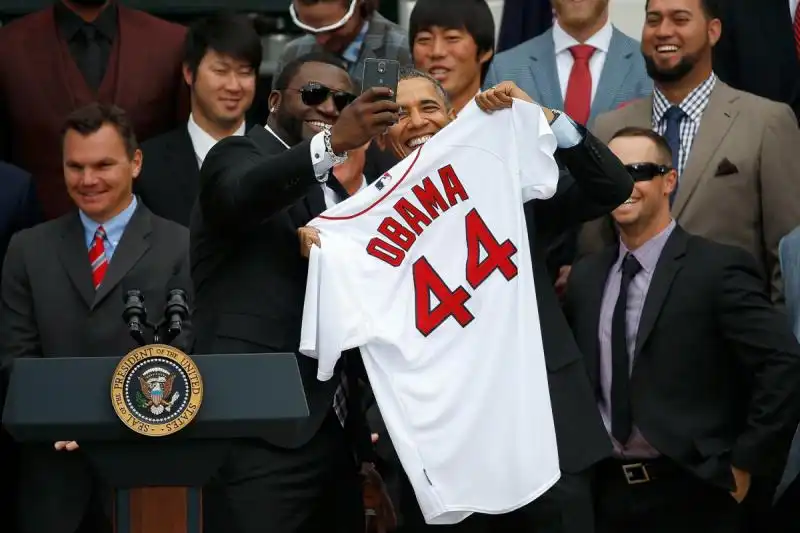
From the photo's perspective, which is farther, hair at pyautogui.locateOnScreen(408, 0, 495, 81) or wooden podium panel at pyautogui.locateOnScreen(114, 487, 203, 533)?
hair at pyautogui.locateOnScreen(408, 0, 495, 81)

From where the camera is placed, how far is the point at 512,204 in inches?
197

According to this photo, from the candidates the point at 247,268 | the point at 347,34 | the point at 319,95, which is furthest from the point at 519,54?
the point at 247,268

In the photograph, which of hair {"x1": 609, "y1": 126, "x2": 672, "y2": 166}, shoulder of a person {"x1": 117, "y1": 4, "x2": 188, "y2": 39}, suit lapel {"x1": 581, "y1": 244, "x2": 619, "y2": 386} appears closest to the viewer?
suit lapel {"x1": 581, "y1": 244, "x2": 619, "y2": 386}

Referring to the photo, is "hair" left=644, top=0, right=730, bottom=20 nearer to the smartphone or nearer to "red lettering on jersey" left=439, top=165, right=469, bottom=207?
"red lettering on jersey" left=439, top=165, right=469, bottom=207

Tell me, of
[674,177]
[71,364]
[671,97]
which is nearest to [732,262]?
[674,177]

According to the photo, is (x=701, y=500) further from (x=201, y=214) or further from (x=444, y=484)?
(x=201, y=214)

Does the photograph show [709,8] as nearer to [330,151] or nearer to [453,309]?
[453,309]

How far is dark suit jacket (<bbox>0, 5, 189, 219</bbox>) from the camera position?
22.3 feet

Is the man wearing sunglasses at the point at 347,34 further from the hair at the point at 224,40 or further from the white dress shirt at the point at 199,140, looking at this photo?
the white dress shirt at the point at 199,140

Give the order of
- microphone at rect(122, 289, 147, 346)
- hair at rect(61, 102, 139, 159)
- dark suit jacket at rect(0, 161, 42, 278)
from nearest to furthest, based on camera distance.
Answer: microphone at rect(122, 289, 147, 346) → hair at rect(61, 102, 139, 159) → dark suit jacket at rect(0, 161, 42, 278)

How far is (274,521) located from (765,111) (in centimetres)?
270

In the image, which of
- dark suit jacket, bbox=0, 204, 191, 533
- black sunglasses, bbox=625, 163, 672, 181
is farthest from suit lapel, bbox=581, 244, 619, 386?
dark suit jacket, bbox=0, 204, 191, 533

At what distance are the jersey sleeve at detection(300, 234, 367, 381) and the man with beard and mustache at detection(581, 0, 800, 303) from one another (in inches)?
69.0

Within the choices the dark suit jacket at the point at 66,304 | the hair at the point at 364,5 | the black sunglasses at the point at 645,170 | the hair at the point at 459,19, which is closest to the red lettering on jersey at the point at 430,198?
the dark suit jacket at the point at 66,304
